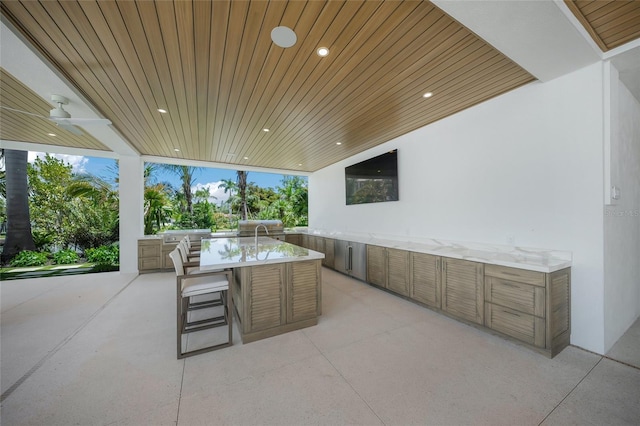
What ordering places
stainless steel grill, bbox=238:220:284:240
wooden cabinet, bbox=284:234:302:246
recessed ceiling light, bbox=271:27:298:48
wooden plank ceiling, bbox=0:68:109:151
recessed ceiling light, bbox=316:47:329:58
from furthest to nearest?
wooden cabinet, bbox=284:234:302:246 → stainless steel grill, bbox=238:220:284:240 → wooden plank ceiling, bbox=0:68:109:151 → recessed ceiling light, bbox=316:47:329:58 → recessed ceiling light, bbox=271:27:298:48

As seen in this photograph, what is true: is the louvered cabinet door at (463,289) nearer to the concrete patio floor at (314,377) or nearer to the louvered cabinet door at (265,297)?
the concrete patio floor at (314,377)

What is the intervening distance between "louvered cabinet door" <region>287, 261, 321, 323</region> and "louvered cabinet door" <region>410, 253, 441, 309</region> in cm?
143

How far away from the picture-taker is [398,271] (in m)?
3.44

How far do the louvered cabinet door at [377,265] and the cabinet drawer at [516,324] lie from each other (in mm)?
1512

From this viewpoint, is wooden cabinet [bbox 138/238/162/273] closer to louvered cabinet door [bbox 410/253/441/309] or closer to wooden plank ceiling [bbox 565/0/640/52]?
louvered cabinet door [bbox 410/253/441/309]

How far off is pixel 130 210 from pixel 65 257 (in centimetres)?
259

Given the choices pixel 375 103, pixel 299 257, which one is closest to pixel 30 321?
pixel 299 257

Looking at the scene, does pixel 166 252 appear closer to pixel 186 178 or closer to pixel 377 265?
pixel 186 178

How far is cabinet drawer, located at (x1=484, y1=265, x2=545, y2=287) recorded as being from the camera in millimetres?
2004

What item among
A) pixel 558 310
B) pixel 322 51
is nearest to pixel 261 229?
pixel 322 51

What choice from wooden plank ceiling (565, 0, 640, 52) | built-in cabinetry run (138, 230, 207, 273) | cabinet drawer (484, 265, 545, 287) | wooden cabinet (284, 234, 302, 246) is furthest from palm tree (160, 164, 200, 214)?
wooden plank ceiling (565, 0, 640, 52)

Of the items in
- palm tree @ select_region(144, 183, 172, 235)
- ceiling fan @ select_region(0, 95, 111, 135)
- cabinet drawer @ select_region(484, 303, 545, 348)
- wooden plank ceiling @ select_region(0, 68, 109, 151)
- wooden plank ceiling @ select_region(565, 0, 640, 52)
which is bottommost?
cabinet drawer @ select_region(484, 303, 545, 348)

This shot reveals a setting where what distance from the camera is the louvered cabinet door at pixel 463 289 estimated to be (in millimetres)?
2430

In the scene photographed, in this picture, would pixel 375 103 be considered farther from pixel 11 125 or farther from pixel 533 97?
pixel 11 125
